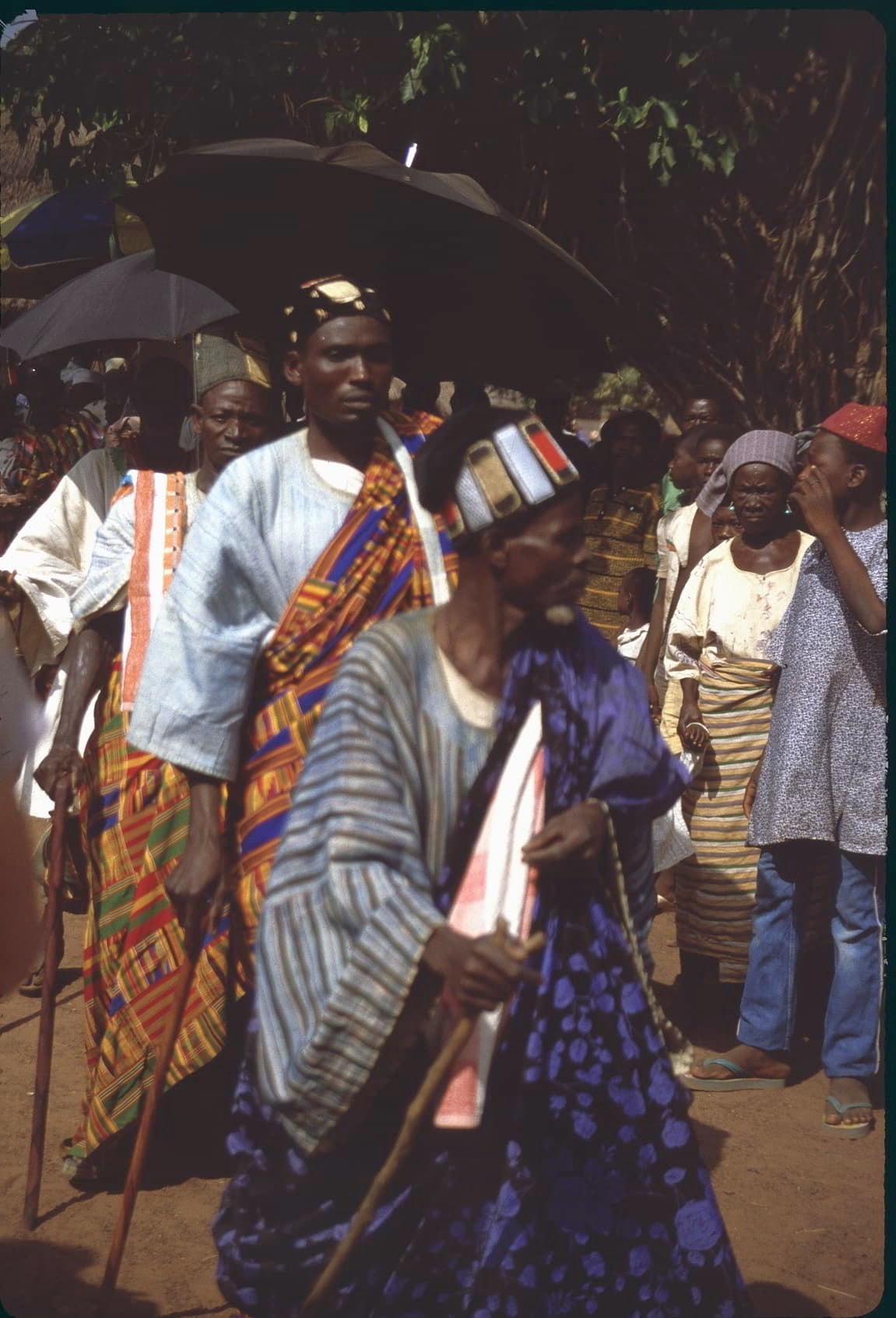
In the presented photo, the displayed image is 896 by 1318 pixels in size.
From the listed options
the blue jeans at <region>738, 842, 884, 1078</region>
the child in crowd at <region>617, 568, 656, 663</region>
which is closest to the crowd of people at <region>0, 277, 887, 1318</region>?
the blue jeans at <region>738, 842, 884, 1078</region>

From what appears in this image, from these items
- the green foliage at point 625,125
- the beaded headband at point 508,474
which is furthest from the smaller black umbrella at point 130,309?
the beaded headband at point 508,474

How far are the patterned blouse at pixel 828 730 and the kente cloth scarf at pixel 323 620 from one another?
2.17 meters

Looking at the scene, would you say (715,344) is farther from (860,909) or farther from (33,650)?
(860,909)

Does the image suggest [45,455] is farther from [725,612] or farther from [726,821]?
[726,821]

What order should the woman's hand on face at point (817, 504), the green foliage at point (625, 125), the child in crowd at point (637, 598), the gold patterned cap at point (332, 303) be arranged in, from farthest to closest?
the green foliage at point (625, 125) → the child in crowd at point (637, 598) → the woman's hand on face at point (817, 504) → the gold patterned cap at point (332, 303)

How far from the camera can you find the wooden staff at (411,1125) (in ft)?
9.27

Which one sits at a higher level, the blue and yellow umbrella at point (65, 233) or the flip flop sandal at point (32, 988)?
the blue and yellow umbrella at point (65, 233)

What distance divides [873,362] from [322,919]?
8.02 meters

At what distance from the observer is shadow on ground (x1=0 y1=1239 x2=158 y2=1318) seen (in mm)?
4020

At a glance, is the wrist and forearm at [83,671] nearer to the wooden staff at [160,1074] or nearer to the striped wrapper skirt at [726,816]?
the wooden staff at [160,1074]

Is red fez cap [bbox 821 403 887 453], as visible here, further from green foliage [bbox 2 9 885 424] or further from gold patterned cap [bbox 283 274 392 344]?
green foliage [bbox 2 9 885 424]

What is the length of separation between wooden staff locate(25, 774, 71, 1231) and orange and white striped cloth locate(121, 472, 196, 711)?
1.21 ft

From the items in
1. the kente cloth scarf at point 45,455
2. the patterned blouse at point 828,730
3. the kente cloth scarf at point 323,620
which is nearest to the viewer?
the kente cloth scarf at point 323,620

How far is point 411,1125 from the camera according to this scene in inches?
113
